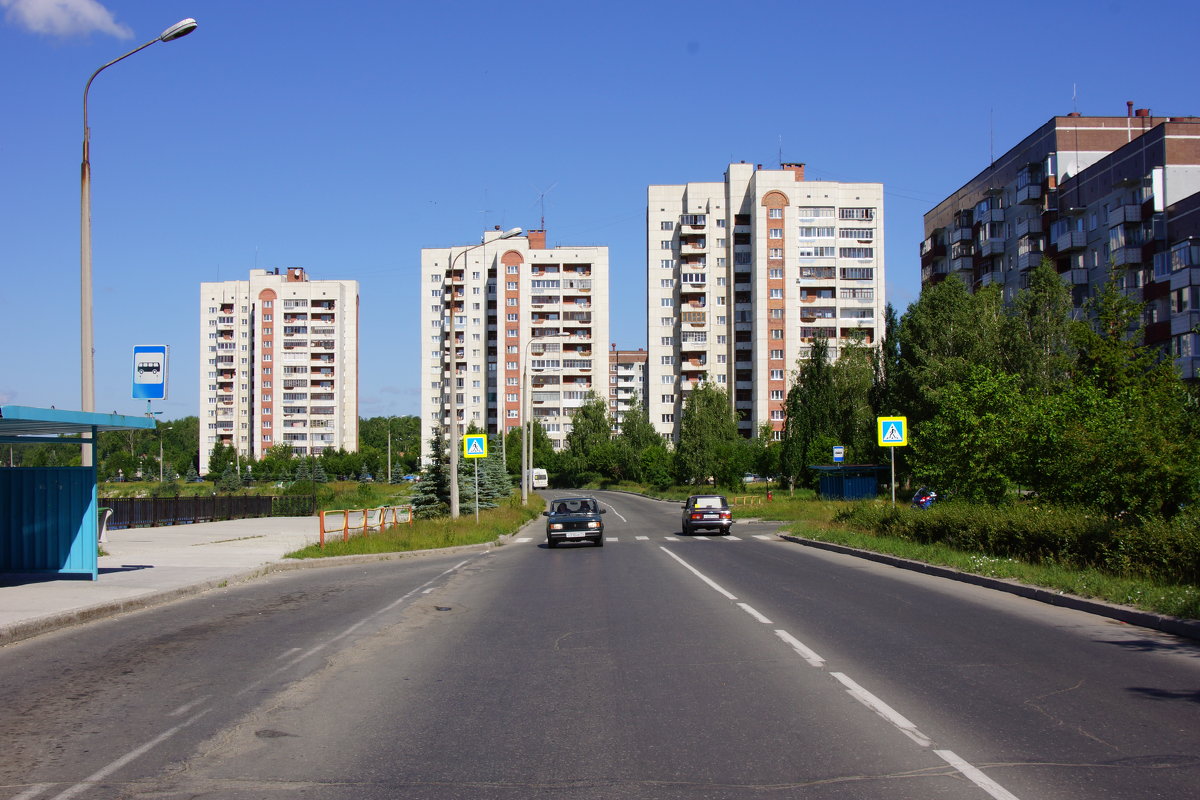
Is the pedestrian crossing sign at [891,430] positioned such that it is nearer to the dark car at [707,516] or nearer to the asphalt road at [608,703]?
the asphalt road at [608,703]

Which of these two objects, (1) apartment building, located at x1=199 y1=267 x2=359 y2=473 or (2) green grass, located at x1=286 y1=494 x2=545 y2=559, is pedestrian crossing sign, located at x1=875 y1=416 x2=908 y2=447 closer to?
(2) green grass, located at x1=286 y1=494 x2=545 y2=559

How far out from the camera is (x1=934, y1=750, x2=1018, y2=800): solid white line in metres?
5.30

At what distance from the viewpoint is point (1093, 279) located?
207 ft

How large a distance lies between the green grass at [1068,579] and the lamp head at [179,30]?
1605 cm

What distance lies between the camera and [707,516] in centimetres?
3681

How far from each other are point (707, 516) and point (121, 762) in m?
31.5

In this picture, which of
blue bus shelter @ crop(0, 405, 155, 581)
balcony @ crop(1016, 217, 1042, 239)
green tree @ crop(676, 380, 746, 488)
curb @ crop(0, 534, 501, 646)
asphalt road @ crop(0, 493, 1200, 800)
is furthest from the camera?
green tree @ crop(676, 380, 746, 488)

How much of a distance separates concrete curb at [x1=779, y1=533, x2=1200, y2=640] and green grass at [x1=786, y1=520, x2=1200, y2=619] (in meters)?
0.15

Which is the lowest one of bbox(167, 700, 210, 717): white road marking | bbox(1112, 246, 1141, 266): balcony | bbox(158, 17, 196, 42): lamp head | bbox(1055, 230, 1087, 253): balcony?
bbox(167, 700, 210, 717): white road marking

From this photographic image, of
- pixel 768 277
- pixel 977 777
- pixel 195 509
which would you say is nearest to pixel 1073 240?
pixel 768 277

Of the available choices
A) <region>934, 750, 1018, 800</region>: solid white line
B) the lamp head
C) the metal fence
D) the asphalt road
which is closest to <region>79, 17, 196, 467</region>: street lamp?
the lamp head

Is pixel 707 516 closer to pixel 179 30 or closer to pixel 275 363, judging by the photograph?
pixel 179 30

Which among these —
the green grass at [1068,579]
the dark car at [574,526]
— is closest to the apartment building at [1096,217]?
the dark car at [574,526]

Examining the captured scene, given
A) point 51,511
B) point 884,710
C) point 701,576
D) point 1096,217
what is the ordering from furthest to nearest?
point 1096,217 < point 701,576 < point 51,511 < point 884,710
